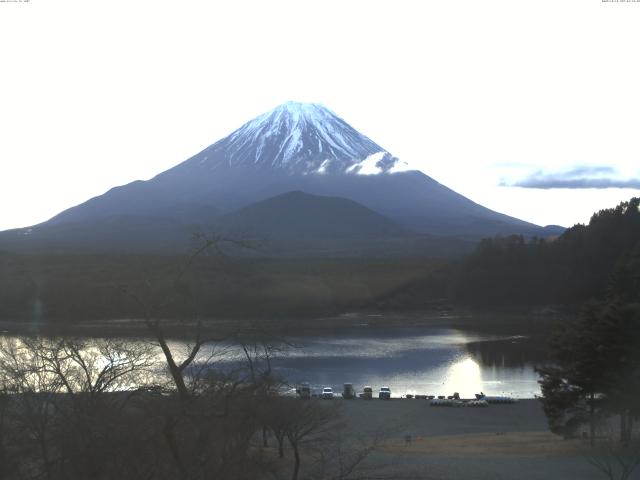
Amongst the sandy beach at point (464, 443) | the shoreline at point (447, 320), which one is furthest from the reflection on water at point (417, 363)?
the shoreline at point (447, 320)

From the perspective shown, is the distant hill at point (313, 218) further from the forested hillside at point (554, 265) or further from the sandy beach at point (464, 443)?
the sandy beach at point (464, 443)

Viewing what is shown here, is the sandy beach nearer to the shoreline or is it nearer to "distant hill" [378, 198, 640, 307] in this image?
the shoreline

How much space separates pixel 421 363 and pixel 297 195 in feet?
211

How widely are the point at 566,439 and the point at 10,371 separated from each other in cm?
811

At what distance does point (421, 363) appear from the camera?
23.6 m

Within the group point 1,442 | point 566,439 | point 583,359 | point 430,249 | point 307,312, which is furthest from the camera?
point 430,249

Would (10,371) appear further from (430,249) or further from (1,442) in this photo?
(430,249)

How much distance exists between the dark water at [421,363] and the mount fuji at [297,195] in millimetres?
45587

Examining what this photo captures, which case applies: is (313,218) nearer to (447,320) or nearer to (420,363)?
(447,320)

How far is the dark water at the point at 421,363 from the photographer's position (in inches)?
771

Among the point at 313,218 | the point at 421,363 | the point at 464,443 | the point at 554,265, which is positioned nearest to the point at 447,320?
the point at 554,265

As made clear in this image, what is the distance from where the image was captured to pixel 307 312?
39062 millimetres

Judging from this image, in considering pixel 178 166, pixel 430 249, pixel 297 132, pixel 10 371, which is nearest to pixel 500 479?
pixel 10 371

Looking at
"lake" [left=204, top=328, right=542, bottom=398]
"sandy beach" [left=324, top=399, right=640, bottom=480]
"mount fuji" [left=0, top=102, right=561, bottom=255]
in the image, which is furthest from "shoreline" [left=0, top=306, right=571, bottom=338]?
"mount fuji" [left=0, top=102, right=561, bottom=255]
